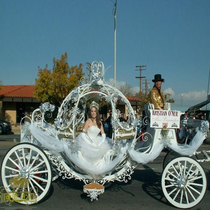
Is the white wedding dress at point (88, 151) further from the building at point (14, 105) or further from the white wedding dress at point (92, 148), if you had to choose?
the building at point (14, 105)

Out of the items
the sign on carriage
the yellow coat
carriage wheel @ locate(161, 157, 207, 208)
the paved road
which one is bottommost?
the paved road

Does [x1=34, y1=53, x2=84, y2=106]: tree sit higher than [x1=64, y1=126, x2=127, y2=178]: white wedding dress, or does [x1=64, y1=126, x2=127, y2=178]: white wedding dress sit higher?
[x1=34, y1=53, x2=84, y2=106]: tree

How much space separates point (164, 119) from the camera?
4.79 meters

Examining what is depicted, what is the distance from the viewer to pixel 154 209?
4289 mm

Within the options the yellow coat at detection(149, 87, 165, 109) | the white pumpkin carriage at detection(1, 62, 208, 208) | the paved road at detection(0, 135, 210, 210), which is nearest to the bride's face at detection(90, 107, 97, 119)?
the white pumpkin carriage at detection(1, 62, 208, 208)

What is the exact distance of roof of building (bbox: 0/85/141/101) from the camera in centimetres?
2427

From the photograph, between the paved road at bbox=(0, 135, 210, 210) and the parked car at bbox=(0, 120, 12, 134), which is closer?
the paved road at bbox=(0, 135, 210, 210)

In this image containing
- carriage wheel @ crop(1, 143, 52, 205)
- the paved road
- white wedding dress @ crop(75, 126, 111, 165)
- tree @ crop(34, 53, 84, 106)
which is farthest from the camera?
tree @ crop(34, 53, 84, 106)

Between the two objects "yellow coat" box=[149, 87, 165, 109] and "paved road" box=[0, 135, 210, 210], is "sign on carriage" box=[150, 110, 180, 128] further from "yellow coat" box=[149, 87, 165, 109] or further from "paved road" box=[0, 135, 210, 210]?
"paved road" box=[0, 135, 210, 210]

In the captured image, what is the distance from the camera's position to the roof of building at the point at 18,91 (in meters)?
24.3

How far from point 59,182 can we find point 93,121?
1611 mm

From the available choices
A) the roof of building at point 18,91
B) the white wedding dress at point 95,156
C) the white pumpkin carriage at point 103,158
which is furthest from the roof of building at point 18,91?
the white wedding dress at point 95,156

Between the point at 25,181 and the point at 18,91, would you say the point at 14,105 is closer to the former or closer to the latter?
the point at 18,91

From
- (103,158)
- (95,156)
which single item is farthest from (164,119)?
(95,156)
